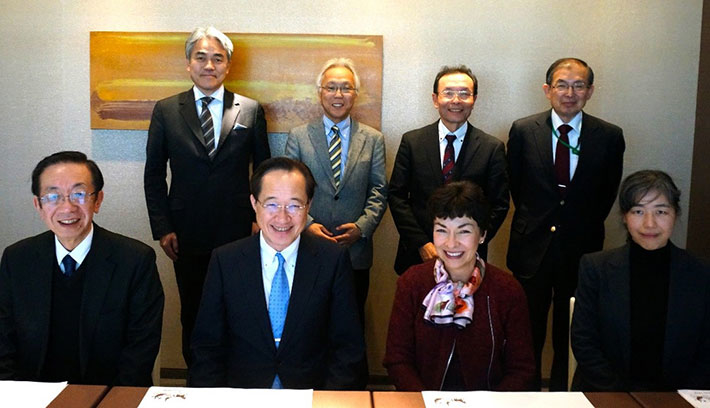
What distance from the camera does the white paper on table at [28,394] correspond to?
5.67 ft

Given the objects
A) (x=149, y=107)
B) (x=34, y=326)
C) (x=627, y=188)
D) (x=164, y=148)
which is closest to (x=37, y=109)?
(x=149, y=107)

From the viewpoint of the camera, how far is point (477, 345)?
2.33m

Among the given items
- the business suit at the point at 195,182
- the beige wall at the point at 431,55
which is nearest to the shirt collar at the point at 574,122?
the beige wall at the point at 431,55

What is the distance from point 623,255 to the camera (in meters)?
2.44

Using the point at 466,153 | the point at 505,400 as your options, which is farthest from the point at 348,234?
the point at 505,400

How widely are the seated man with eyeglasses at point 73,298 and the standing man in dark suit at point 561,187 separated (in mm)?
1844

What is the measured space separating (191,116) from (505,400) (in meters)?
2.25

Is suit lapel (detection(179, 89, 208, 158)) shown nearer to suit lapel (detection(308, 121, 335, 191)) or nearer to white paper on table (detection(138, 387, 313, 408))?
suit lapel (detection(308, 121, 335, 191))

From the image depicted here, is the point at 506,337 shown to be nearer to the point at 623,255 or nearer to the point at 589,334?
the point at 589,334

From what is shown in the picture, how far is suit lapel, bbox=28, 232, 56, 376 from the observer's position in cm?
227

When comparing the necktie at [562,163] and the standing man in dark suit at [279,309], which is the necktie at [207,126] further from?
the necktie at [562,163]

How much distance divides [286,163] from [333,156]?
1102 millimetres

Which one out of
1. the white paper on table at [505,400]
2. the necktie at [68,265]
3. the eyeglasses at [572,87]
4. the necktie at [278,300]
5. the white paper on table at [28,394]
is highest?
the eyeglasses at [572,87]

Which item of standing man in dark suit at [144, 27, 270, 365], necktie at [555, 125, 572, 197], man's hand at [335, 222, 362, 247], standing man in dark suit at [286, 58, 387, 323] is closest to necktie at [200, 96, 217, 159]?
standing man in dark suit at [144, 27, 270, 365]
